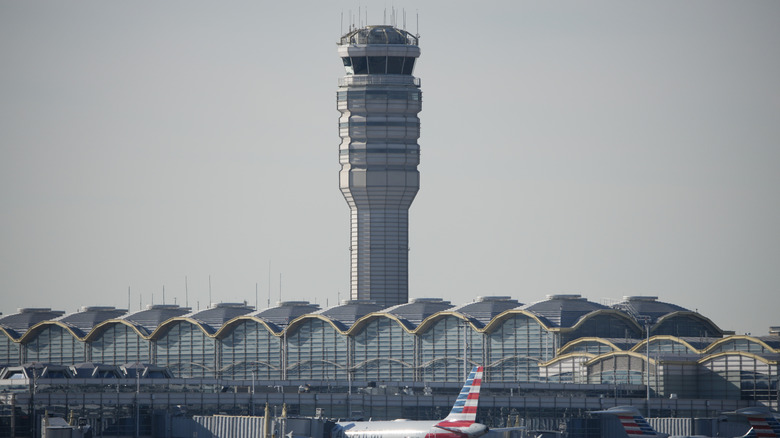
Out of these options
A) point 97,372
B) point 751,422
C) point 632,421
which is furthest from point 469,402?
point 97,372

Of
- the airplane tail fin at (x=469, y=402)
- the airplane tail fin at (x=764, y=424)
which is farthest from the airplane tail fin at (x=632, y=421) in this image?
the airplane tail fin at (x=469, y=402)

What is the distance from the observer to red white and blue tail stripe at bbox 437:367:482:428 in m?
111

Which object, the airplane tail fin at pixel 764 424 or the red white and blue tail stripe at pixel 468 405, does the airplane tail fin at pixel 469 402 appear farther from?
the airplane tail fin at pixel 764 424

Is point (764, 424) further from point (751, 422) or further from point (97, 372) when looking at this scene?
point (97, 372)

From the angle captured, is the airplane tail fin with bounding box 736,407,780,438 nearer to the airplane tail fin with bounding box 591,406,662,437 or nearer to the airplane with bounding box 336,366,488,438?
the airplane tail fin with bounding box 591,406,662,437

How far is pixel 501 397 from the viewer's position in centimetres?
16050

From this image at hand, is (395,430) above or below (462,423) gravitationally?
below

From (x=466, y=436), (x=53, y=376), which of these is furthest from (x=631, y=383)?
(x=466, y=436)

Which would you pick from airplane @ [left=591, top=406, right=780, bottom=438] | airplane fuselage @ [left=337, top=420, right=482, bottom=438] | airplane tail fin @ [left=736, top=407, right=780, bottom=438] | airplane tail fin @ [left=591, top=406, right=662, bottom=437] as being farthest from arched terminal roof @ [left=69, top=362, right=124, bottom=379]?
airplane tail fin @ [left=736, top=407, right=780, bottom=438]

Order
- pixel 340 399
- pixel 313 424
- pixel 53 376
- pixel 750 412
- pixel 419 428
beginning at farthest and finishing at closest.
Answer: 1. pixel 53 376
2. pixel 340 399
3. pixel 313 424
4. pixel 419 428
5. pixel 750 412

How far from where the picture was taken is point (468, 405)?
366 feet

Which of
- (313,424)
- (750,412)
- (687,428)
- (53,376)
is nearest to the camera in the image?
(750,412)

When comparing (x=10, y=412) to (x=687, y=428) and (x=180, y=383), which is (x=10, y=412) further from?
(x=687, y=428)

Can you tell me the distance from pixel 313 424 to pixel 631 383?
68.6 meters
